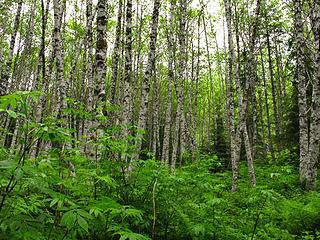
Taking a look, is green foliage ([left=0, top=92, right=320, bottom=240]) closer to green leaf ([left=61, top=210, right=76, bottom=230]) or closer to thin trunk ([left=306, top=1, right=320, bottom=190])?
green leaf ([left=61, top=210, right=76, bottom=230])

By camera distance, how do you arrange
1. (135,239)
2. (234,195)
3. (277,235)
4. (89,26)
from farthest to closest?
(89,26) → (234,195) → (277,235) → (135,239)

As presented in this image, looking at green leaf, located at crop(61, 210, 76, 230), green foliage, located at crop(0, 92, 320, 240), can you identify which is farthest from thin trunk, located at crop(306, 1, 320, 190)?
green leaf, located at crop(61, 210, 76, 230)

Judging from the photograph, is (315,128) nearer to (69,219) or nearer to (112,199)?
(112,199)

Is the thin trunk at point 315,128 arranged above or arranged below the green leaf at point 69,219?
above

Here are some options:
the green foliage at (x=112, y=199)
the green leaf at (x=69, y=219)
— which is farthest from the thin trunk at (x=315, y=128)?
the green leaf at (x=69, y=219)

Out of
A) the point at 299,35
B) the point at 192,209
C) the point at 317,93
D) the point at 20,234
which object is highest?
the point at 299,35

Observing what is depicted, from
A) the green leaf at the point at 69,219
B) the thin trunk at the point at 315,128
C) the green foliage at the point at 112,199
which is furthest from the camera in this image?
the thin trunk at the point at 315,128

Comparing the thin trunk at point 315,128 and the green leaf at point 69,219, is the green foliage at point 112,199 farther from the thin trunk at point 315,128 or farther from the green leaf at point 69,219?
the thin trunk at point 315,128

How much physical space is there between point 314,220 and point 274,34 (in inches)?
796

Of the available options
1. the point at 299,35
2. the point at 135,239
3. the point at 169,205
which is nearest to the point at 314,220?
the point at 169,205

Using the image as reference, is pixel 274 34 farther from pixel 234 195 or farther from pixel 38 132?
pixel 38 132

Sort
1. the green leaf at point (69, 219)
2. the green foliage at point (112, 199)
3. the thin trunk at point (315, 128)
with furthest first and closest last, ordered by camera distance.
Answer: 1. the thin trunk at point (315, 128)
2. the green foliage at point (112, 199)
3. the green leaf at point (69, 219)

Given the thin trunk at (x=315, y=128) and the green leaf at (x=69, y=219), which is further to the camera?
the thin trunk at (x=315, y=128)

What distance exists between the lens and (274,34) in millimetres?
23031
